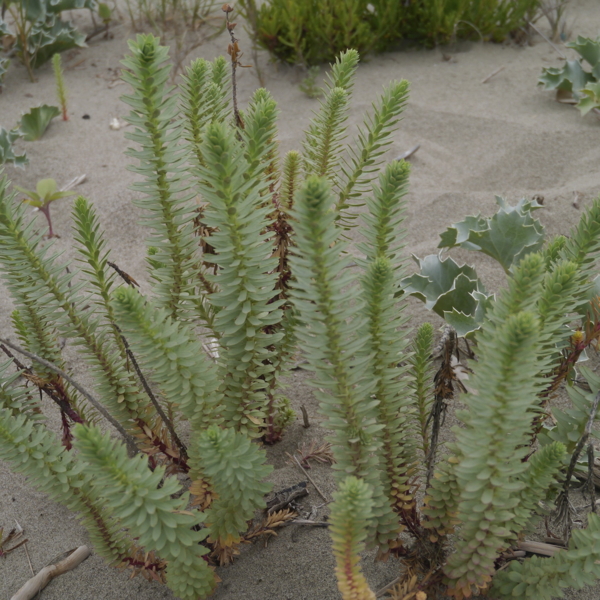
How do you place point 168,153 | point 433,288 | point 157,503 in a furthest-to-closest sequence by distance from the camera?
point 433,288 < point 168,153 < point 157,503

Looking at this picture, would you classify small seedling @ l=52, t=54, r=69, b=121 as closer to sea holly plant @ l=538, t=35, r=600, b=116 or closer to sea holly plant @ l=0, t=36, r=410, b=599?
sea holly plant @ l=0, t=36, r=410, b=599

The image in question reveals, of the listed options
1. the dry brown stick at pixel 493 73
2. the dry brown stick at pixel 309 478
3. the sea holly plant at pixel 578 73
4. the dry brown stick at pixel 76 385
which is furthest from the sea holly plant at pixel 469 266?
A: the dry brown stick at pixel 493 73

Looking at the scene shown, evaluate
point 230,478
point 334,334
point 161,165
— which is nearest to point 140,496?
point 230,478

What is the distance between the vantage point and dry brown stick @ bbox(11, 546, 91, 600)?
1.57 meters

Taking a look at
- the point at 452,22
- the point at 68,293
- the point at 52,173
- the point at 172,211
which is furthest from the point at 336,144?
the point at 452,22

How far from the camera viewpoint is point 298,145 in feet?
12.7

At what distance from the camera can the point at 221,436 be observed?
114 centimetres

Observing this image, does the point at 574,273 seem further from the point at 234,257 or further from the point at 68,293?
the point at 68,293

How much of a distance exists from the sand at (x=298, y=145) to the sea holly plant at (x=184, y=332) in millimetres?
222

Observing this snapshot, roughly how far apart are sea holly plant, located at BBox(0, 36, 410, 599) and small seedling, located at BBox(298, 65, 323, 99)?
8.84 ft

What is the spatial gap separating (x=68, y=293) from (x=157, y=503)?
2.17 feet

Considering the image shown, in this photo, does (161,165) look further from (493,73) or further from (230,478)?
(493,73)

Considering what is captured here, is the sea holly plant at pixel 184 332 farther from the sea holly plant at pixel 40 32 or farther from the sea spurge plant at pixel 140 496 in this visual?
the sea holly plant at pixel 40 32

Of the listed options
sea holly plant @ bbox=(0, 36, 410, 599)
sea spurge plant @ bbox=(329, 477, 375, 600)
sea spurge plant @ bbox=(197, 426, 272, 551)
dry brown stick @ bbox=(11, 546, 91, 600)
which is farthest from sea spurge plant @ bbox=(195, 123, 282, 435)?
dry brown stick @ bbox=(11, 546, 91, 600)
